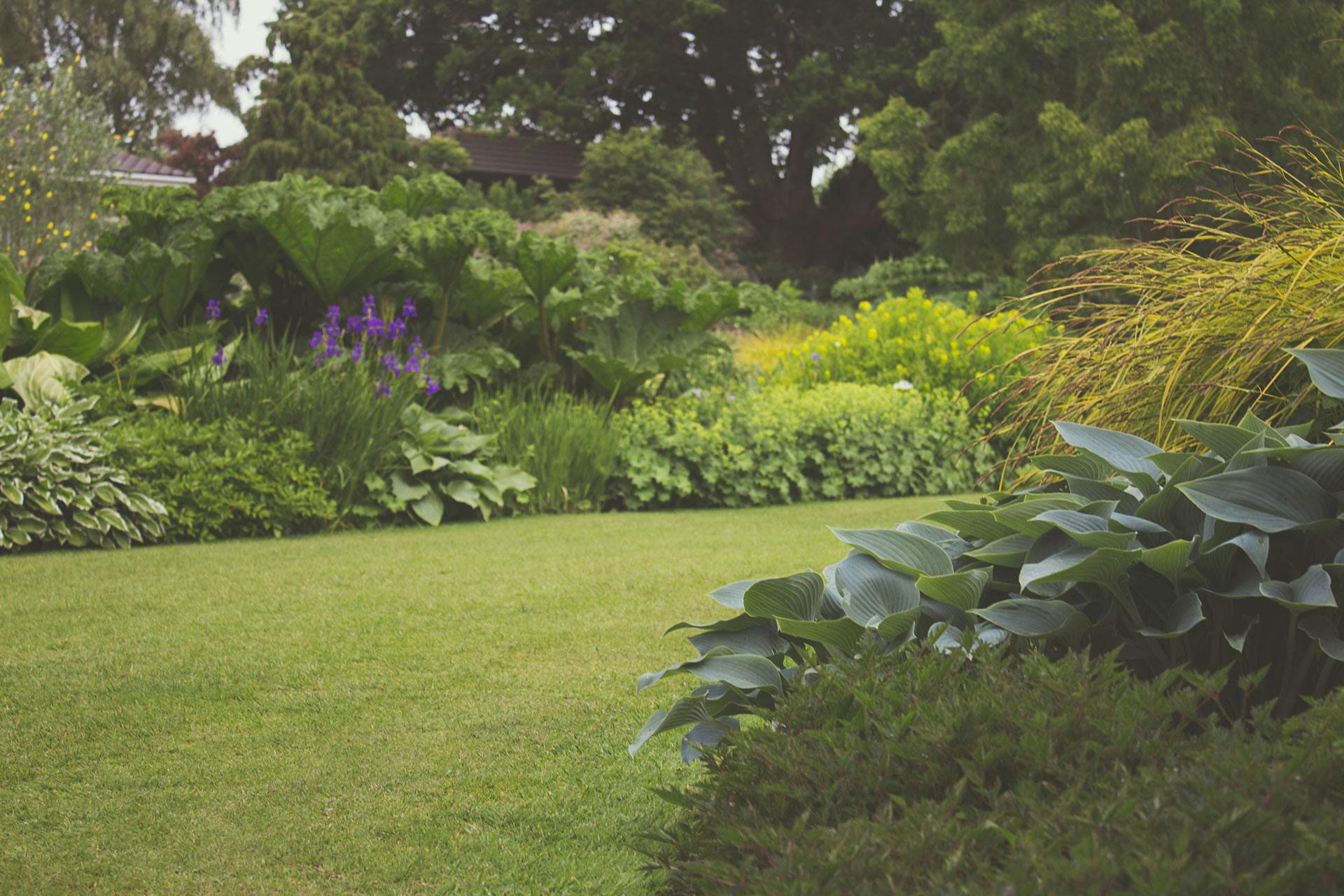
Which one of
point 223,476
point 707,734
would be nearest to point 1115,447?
point 707,734

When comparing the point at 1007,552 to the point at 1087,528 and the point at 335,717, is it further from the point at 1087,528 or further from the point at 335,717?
the point at 335,717

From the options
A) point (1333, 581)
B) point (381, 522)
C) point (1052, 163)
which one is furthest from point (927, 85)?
point (1333, 581)

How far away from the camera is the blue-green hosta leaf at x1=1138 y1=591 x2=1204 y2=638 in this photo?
169cm

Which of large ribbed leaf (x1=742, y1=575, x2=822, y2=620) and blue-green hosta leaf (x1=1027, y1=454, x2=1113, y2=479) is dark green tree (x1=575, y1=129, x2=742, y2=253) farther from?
large ribbed leaf (x1=742, y1=575, x2=822, y2=620)

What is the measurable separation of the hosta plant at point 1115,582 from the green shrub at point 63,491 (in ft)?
14.5

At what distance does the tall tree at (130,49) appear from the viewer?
28688 millimetres

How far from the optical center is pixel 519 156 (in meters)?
27.7

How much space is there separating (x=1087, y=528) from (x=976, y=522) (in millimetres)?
276

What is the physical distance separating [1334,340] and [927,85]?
1876 centimetres

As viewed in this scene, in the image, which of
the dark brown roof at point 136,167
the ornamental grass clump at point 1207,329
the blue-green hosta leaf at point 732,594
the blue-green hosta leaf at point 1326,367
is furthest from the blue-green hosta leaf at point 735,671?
the dark brown roof at point 136,167

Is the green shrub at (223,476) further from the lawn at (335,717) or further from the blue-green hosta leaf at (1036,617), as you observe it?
the blue-green hosta leaf at (1036,617)

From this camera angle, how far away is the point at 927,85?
19.8m

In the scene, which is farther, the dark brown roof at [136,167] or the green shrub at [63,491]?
the dark brown roof at [136,167]

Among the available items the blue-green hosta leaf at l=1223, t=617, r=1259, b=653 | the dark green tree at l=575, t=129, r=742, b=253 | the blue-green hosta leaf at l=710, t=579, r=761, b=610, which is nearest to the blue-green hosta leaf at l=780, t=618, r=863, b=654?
the blue-green hosta leaf at l=710, t=579, r=761, b=610
